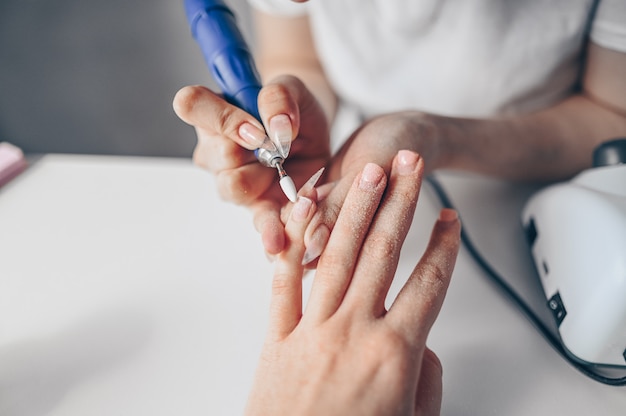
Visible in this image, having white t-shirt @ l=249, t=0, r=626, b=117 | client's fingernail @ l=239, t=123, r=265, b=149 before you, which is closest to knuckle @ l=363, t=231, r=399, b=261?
client's fingernail @ l=239, t=123, r=265, b=149

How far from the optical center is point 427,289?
277 millimetres

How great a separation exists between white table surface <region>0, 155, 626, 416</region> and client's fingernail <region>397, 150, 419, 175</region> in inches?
4.0

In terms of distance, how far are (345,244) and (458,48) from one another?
0.34 metres

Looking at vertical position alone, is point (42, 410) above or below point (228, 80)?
below

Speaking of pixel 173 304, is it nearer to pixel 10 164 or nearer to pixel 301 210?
pixel 301 210

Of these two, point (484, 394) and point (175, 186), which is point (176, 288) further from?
point (484, 394)

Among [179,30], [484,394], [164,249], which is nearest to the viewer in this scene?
[484,394]

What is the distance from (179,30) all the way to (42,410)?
49 centimetres

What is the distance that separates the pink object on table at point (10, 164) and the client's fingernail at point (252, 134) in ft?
1.11

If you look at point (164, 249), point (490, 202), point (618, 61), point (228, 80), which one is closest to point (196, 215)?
point (164, 249)

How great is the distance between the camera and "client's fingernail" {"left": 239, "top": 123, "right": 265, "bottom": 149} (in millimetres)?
319

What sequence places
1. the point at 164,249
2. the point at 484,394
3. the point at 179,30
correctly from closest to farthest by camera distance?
the point at 484,394 → the point at 164,249 → the point at 179,30

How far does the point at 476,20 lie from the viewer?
19.1 inches

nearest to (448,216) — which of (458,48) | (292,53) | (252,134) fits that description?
(252,134)
